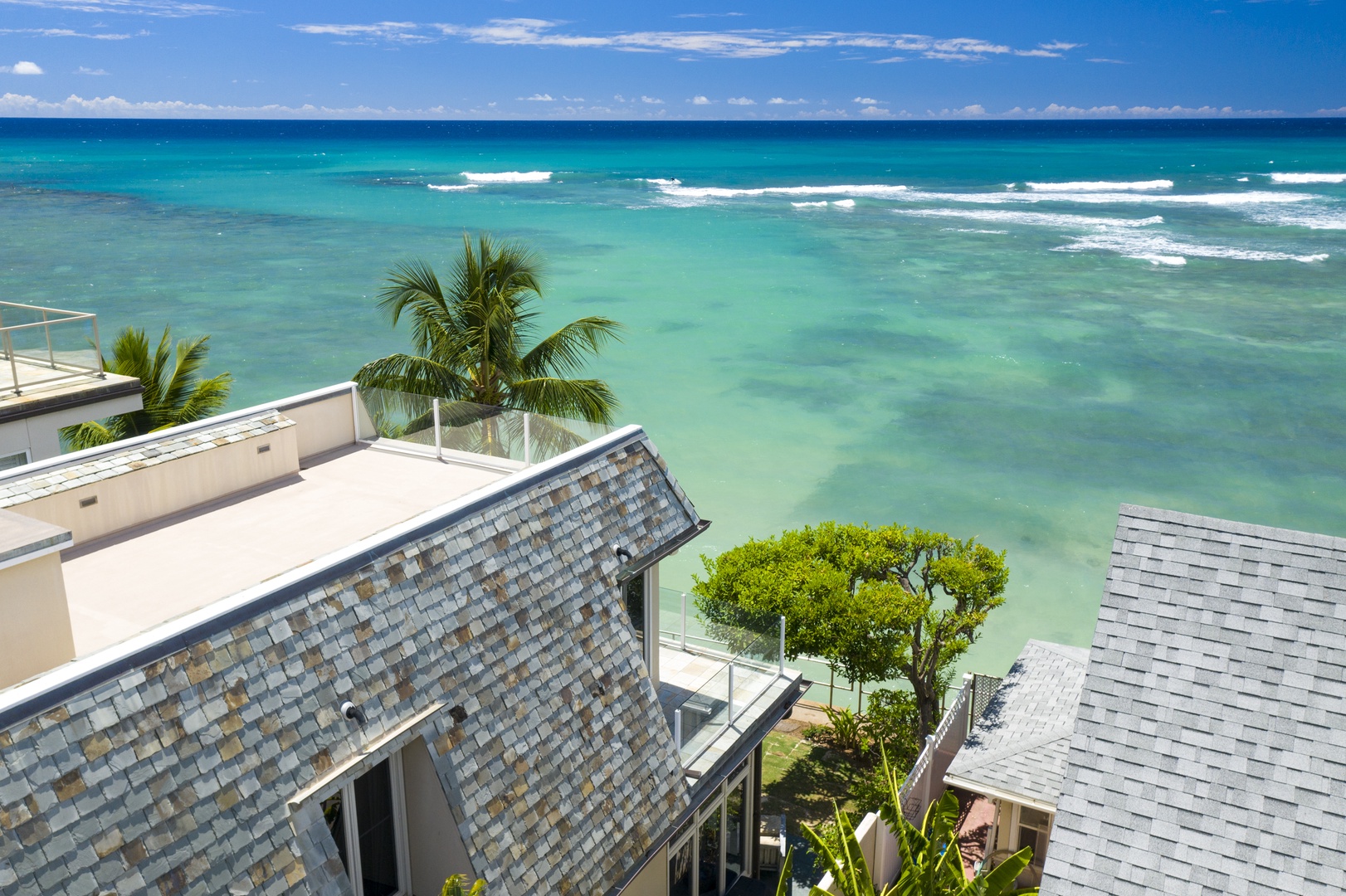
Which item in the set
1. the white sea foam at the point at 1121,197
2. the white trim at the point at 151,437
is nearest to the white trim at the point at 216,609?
the white trim at the point at 151,437

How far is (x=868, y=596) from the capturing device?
19.1 m

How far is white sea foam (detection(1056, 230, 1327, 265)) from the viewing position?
261 ft

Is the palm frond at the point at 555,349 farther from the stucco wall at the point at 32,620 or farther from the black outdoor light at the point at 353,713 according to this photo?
the stucco wall at the point at 32,620

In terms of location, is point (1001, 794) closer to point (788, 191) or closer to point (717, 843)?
point (717, 843)

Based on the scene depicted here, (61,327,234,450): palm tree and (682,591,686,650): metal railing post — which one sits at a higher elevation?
(61,327,234,450): palm tree

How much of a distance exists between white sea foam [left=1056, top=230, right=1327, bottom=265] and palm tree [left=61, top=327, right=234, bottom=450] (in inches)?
2798

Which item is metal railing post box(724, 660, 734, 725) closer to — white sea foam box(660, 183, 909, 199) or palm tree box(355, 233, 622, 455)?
palm tree box(355, 233, 622, 455)

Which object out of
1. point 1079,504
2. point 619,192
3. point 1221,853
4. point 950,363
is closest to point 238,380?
point 950,363

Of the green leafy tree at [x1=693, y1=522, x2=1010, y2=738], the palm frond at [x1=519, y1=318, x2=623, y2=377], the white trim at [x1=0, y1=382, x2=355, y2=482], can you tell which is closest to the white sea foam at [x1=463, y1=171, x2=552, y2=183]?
the palm frond at [x1=519, y1=318, x2=623, y2=377]

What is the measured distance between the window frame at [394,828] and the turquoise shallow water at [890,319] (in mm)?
19565

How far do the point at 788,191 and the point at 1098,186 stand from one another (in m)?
37.2

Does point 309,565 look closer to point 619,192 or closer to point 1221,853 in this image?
point 1221,853

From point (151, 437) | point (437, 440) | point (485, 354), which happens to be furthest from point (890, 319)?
point (151, 437)

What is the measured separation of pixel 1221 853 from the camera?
868 cm
